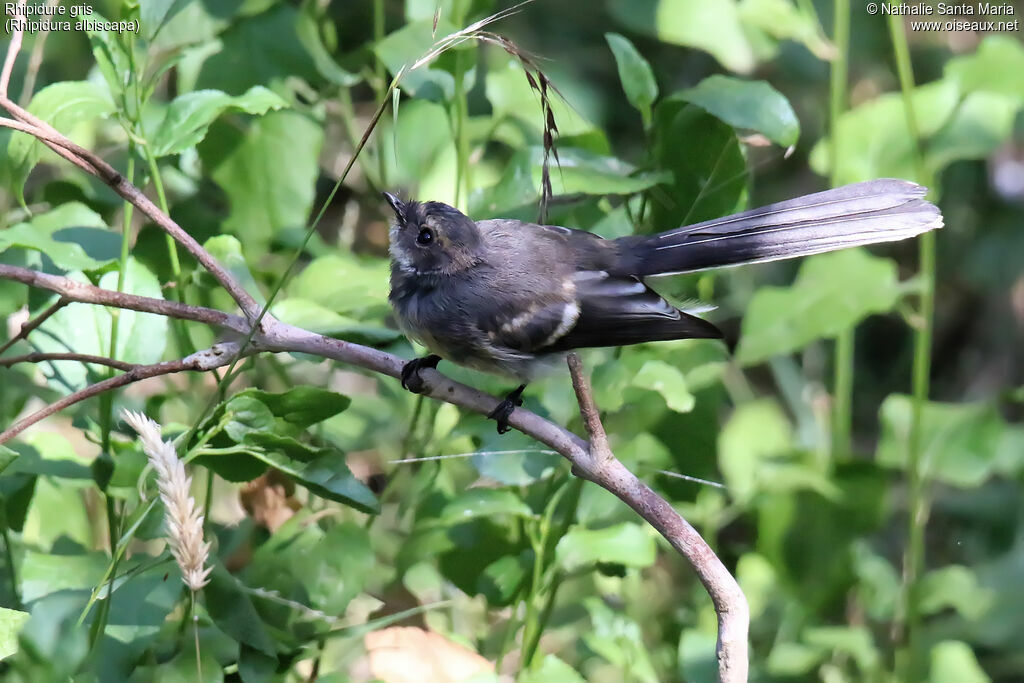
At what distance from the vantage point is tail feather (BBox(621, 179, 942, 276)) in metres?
2.21

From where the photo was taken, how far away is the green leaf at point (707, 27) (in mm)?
2850

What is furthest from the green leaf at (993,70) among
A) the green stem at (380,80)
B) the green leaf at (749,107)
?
the green stem at (380,80)

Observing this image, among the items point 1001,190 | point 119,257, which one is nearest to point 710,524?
point 119,257

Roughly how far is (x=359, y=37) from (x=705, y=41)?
181 centimetres

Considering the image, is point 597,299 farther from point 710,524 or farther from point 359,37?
point 359,37

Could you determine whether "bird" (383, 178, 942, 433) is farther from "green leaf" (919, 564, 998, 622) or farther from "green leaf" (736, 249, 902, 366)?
"green leaf" (919, 564, 998, 622)

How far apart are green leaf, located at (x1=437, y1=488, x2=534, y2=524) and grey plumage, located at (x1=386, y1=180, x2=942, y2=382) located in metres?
0.28

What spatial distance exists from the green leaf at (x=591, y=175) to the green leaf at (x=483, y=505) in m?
0.73

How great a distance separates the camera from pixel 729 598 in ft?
5.58

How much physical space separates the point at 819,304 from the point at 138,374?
1913 mm

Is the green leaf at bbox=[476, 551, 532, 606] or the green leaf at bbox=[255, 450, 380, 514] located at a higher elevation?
the green leaf at bbox=[255, 450, 380, 514]

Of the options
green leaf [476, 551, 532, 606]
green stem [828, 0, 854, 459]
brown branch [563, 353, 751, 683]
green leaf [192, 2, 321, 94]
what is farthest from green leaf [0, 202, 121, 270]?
green stem [828, 0, 854, 459]

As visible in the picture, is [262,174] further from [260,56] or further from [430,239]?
[430,239]

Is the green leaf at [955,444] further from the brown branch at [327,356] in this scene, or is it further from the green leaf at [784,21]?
the brown branch at [327,356]
